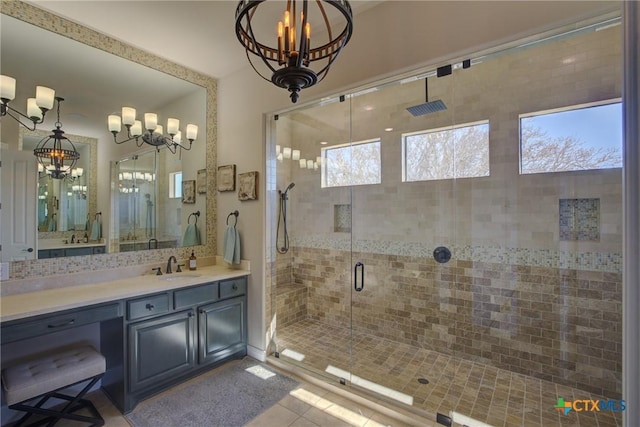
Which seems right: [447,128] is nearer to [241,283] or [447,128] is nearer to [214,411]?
[241,283]

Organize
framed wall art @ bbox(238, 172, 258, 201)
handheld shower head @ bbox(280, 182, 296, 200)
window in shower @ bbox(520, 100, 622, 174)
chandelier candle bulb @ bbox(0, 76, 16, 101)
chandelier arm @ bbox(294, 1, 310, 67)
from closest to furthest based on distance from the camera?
1. chandelier arm @ bbox(294, 1, 310, 67)
2. chandelier candle bulb @ bbox(0, 76, 16, 101)
3. window in shower @ bbox(520, 100, 622, 174)
4. framed wall art @ bbox(238, 172, 258, 201)
5. handheld shower head @ bbox(280, 182, 296, 200)

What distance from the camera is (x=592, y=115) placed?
7.49ft

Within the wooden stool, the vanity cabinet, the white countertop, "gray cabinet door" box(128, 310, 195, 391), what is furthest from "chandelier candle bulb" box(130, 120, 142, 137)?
the wooden stool

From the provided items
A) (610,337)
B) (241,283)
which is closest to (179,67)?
(241,283)

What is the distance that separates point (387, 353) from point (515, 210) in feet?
6.26

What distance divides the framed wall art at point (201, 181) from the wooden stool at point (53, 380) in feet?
5.64

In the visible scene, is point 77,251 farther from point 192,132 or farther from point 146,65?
point 146,65

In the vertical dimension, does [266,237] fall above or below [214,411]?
above

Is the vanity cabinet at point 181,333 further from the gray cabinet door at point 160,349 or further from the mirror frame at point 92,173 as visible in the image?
the mirror frame at point 92,173

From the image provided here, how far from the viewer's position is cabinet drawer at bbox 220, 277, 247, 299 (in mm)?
2774

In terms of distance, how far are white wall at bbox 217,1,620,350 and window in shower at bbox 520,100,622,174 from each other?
1.08 meters

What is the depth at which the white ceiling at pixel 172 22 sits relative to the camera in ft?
7.23

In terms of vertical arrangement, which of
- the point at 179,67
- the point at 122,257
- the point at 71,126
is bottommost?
the point at 122,257

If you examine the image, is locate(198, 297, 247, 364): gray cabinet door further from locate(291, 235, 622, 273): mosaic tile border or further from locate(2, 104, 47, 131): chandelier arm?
locate(2, 104, 47, 131): chandelier arm
